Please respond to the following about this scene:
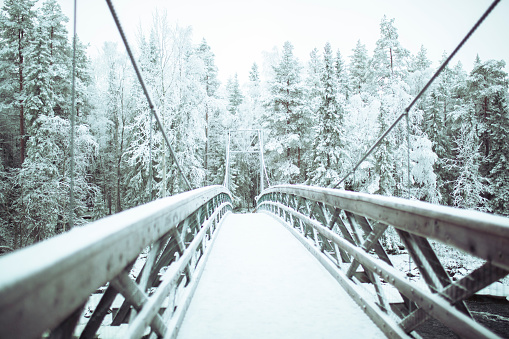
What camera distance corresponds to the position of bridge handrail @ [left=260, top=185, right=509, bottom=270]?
47.4 inches

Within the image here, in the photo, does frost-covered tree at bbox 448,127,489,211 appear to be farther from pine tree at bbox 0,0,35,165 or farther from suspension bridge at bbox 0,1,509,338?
pine tree at bbox 0,0,35,165

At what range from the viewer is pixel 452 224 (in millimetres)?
1475

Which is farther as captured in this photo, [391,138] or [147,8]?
[391,138]

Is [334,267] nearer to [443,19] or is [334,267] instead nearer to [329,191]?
[329,191]

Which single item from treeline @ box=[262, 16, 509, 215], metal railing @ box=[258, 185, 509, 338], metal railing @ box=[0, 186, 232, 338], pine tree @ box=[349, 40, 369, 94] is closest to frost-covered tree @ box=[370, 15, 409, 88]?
treeline @ box=[262, 16, 509, 215]

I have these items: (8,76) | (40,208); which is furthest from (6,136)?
(40,208)

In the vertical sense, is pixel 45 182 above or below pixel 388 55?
below

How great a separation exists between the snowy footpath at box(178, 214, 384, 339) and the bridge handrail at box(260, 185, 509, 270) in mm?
908

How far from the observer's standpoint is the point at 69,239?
1043 mm

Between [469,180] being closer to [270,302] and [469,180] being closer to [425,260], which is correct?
[270,302]

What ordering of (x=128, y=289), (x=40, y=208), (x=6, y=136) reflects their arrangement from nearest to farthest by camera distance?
(x=128, y=289) < (x=40, y=208) < (x=6, y=136)

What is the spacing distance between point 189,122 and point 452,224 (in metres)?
14.8

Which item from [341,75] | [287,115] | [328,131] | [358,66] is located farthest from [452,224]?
[358,66]

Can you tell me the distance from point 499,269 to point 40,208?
1589 centimetres
